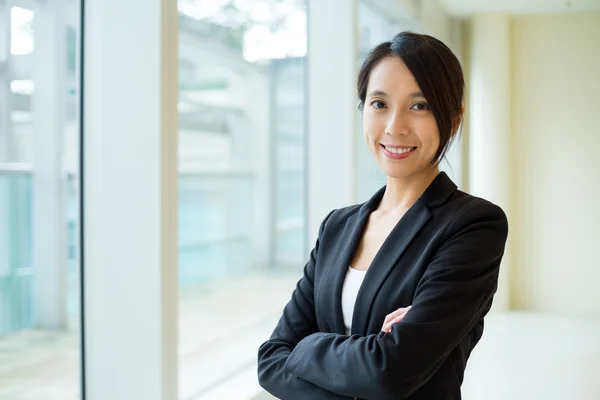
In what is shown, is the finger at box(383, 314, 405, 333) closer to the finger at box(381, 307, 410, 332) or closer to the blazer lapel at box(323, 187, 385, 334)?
the finger at box(381, 307, 410, 332)

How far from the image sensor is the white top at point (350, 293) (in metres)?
1.59

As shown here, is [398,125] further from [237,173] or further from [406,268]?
[237,173]

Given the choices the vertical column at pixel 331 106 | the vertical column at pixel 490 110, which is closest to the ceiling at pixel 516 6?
the vertical column at pixel 490 110

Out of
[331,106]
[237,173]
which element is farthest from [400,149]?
[237,173]

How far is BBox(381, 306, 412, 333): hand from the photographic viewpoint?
1.45 m

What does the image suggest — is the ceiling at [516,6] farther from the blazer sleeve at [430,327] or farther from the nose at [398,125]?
the blazer sleeve at [430,327]

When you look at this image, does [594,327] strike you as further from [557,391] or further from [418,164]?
[418,164]

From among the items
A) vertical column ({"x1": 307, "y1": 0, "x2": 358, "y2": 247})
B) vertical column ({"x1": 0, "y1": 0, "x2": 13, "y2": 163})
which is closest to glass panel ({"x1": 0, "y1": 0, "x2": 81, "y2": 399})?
vertical column ({"x1": 0, "y1": 0, "x2": 13, "y2": 163})

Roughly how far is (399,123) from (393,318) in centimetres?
44

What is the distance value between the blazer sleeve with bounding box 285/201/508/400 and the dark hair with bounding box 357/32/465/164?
21 cm

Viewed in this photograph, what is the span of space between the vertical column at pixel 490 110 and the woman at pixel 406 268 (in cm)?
603

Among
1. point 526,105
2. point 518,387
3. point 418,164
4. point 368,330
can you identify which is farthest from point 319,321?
point 526,105

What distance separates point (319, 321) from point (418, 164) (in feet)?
1.50

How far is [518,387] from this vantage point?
15.1ft
